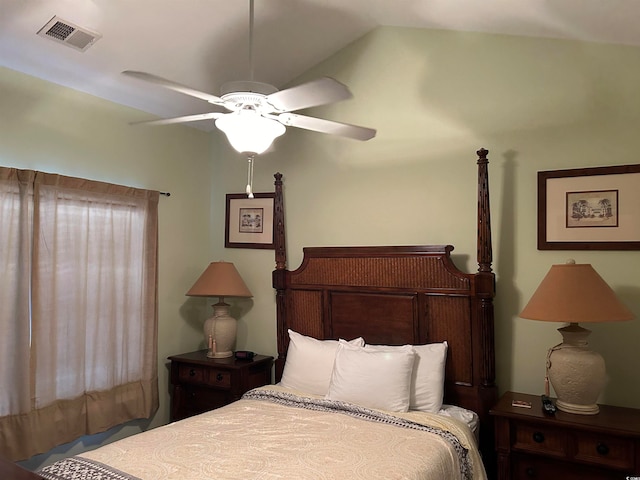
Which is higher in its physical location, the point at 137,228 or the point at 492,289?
the point at 137,228

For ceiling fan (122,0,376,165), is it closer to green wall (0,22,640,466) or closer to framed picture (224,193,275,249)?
green wall (0,22,640,466)

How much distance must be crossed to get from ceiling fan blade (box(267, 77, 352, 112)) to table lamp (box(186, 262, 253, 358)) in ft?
6.06

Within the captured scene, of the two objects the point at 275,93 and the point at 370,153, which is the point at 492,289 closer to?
the point at 370,153

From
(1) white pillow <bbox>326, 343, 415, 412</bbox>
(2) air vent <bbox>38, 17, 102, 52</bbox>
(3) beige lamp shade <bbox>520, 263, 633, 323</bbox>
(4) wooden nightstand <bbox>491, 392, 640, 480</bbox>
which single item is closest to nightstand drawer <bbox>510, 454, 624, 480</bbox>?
(4) wooden nightstand <bbox>491, 392, 640, 480</bbox>

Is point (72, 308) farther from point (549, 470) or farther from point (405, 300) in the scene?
point (549, 470)

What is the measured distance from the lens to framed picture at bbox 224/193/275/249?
3881 millimetres

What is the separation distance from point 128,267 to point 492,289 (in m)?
2.44

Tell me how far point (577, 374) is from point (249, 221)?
8.47ft

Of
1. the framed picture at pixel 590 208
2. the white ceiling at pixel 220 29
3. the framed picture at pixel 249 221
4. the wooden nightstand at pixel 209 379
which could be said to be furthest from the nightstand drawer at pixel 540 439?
the framed picture at pixel 249 221

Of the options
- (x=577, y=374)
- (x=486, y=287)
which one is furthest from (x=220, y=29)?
(x=577, y=374)

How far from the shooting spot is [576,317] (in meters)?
2.31

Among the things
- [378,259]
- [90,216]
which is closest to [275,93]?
[378,259]

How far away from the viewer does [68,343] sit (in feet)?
9.89

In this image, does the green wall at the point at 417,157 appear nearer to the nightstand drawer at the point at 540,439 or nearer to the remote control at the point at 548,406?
the remote control at the point at 548,406
